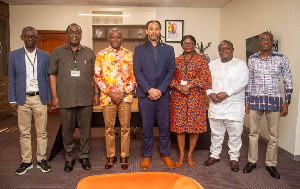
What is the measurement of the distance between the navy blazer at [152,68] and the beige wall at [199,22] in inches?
156

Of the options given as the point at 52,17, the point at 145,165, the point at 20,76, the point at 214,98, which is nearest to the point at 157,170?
the point at 145,165

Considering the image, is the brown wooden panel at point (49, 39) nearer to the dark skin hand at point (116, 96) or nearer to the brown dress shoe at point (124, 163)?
the dark skin hand at point (116, 96)

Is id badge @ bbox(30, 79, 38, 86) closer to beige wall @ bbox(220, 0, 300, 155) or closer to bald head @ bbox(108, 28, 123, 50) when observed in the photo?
bald head @ bbox(108, 28, 123, 50)

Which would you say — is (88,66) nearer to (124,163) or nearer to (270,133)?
(124,163)

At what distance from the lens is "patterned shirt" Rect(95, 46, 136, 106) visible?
278 centimetres

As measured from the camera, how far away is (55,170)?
291 cm

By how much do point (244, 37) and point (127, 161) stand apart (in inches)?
143

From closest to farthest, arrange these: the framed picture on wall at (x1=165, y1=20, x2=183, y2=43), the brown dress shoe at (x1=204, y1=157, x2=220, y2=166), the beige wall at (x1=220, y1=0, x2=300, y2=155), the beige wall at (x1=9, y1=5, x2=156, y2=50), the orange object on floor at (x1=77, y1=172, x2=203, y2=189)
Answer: the orange object on floor at (x1=77, y1=172, x2=203, y2=189)
the brown dress shoe at (x1=204, y1=157, x2=220, y2=166)
the beige wall at (x1=220, y1=0, x2=300, y2=155)
the beige wall at (x1=9, y1=5, x2=156, y2=50)
the framed picture on wall at (x1=165, y1=20, x2=183, y2=43)

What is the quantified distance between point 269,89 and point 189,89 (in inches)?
33.9

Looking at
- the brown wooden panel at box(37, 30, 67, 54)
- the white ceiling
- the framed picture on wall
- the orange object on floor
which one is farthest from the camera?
the framed picture on wall

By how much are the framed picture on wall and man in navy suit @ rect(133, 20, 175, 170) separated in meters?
3.88

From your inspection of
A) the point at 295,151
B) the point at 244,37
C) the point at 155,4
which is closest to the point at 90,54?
the point at 295,151

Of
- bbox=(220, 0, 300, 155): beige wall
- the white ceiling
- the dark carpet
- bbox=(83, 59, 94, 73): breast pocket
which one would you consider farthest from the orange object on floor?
the white ceiling

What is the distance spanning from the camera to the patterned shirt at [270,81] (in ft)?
8.66
